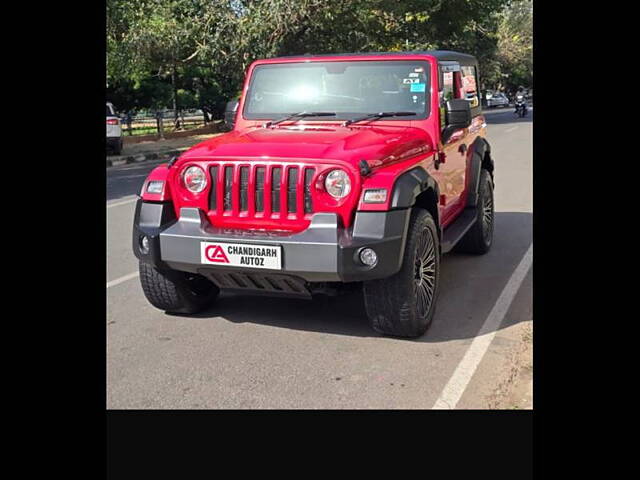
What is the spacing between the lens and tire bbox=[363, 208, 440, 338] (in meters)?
4.66

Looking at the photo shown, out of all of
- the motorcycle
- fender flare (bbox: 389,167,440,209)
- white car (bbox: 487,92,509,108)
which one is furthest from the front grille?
white car (bbox: 487,92,509,108)

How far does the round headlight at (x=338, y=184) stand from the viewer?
4523 millimetres

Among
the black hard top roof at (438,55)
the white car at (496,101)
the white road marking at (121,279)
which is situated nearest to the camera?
the black hard top roof at (438,55)

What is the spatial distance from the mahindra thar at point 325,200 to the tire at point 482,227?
1.38 meters

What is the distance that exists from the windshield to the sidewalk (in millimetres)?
12812

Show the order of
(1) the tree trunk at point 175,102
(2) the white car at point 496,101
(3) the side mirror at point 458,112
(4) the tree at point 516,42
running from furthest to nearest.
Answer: (4) the tree at point 516,42 < (2) the white car at point 496,101 < (1) the tree trunk at point 175,102 < (3) the side mirror at point 458,112

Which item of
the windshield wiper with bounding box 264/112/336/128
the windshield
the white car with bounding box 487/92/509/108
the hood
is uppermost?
the white car with bounding box 487/92/509/108

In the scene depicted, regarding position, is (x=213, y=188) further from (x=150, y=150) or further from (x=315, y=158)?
(x=150, y=150)

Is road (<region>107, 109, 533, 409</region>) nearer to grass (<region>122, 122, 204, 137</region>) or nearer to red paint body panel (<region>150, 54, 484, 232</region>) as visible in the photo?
red paint body panel (<region>150, 54, 484, 232</region>)

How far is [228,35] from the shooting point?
858 inches

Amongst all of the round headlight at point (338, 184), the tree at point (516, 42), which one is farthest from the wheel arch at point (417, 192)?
the tree at point (516, 42)

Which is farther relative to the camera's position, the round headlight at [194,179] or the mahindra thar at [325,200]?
the round headlight at [194,179]

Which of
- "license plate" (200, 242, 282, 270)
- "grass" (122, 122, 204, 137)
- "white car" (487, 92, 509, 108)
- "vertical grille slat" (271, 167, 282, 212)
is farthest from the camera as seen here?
"white car" (487, 92, 509, 108)

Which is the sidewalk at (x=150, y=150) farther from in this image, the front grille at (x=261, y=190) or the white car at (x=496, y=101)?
the white car at (x=496, y=101)
